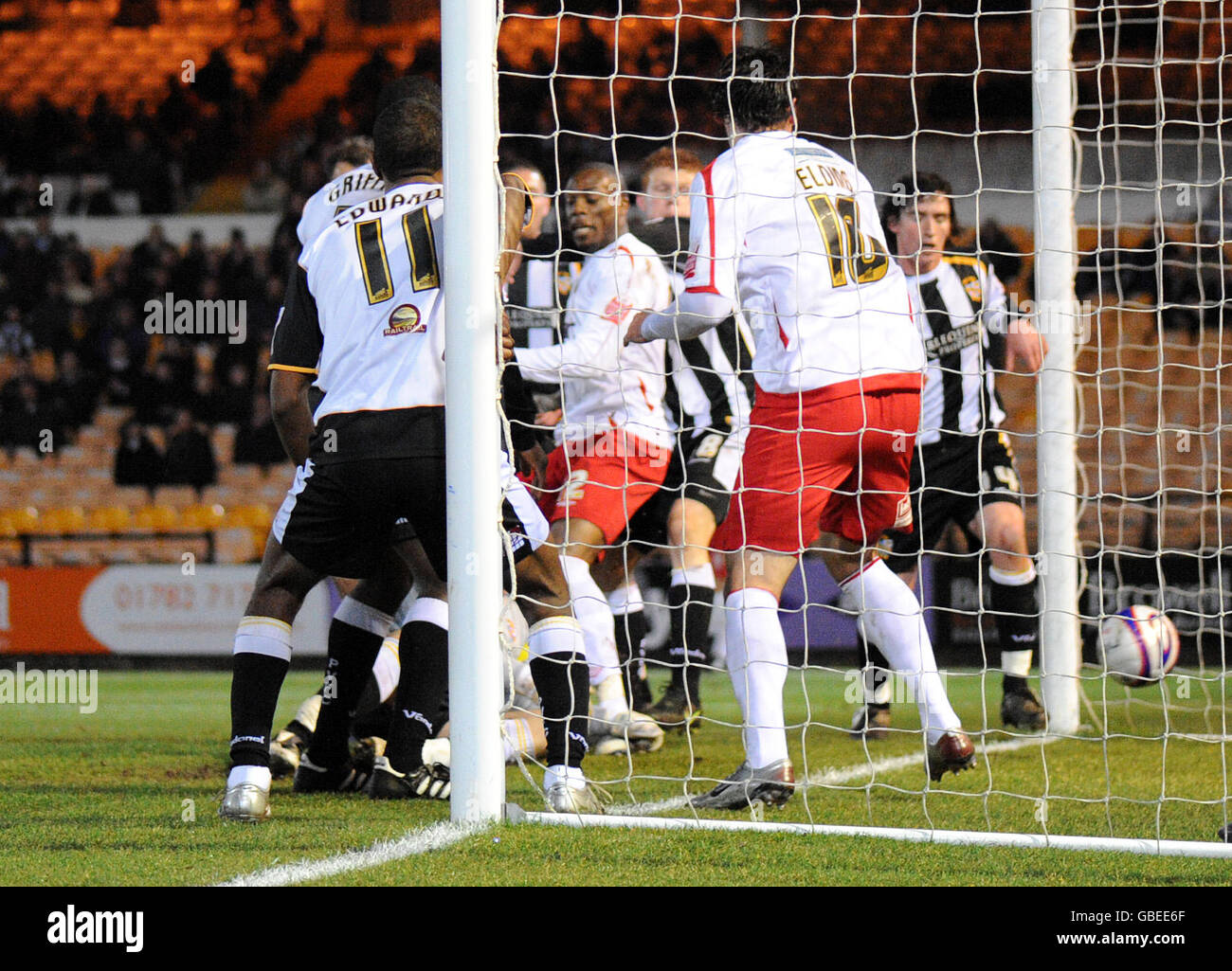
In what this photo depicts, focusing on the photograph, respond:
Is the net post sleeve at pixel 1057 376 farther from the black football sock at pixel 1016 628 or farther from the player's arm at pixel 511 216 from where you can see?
the player's arm at pixel 511 216

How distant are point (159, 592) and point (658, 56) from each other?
8.19 meters

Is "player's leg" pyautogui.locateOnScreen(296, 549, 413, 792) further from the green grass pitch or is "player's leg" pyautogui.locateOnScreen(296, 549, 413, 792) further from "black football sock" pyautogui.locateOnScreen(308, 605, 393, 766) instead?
the green grass pitch

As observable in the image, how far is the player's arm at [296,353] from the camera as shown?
4301 millimetres

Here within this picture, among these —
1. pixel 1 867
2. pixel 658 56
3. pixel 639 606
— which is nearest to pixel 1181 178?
pixel 658 56

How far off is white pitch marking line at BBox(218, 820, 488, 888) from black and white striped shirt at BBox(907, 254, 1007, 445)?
3.55 m

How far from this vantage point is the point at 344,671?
4.77m

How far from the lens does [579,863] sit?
10.9 feet

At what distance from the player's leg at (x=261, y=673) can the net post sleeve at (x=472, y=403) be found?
61 cm

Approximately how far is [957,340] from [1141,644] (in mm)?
1886

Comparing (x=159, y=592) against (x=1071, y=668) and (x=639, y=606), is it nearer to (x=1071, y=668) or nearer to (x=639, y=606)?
(x=639, y=606)

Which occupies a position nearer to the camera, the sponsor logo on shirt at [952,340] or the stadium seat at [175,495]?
the sponsor logo on shirt at [952,340]

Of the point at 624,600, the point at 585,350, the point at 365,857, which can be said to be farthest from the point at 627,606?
the point at 365,857
